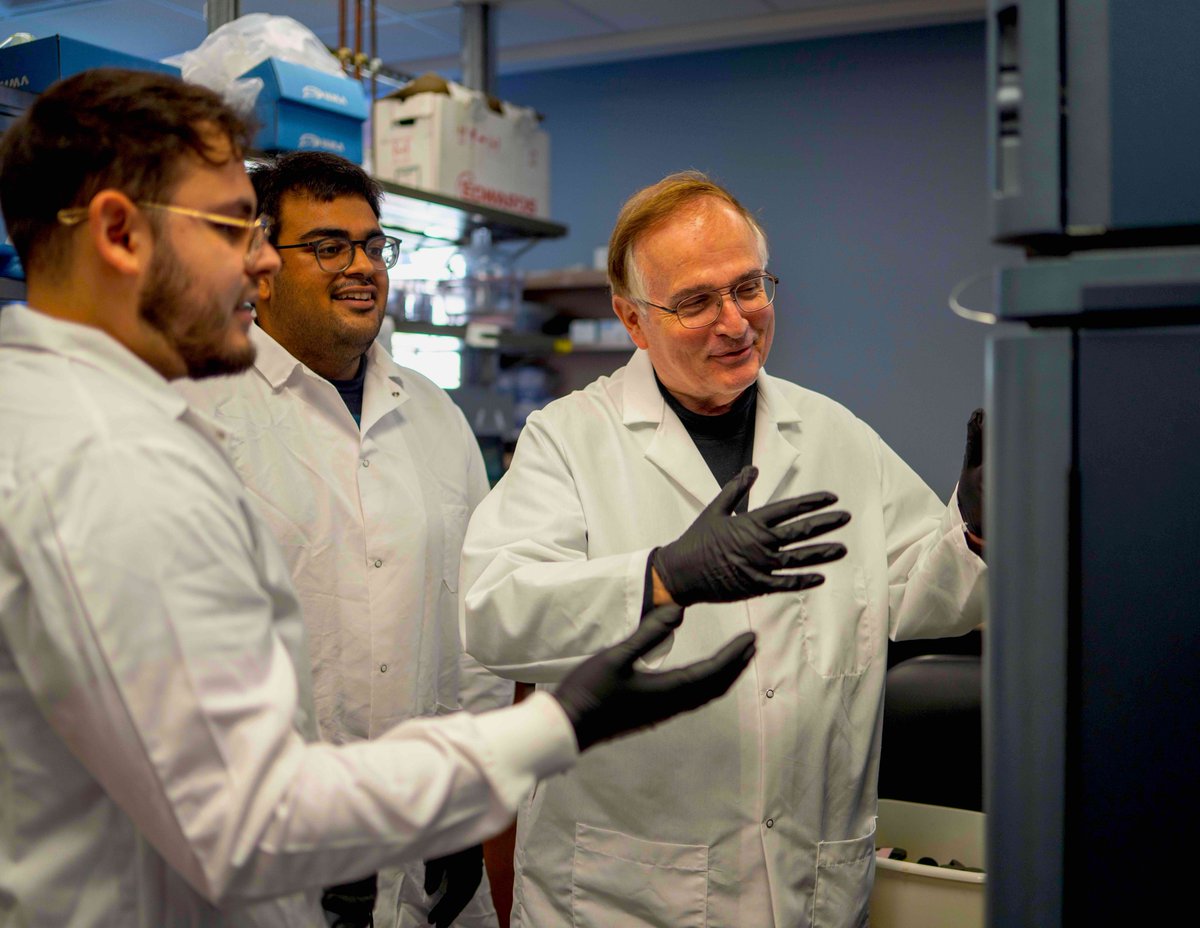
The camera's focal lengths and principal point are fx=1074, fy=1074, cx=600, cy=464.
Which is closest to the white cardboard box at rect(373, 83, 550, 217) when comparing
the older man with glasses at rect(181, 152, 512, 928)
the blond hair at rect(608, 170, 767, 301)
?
the older man with glasses at rect(181, 152, 512, 928)

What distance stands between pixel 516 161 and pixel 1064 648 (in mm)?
2980

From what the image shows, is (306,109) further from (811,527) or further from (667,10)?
(667,10)

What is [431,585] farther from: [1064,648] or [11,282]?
[1064,648]

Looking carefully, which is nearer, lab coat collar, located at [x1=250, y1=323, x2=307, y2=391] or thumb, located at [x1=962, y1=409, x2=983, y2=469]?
thumb, located at [x1=962, y1=409, x2=983, y2=469]

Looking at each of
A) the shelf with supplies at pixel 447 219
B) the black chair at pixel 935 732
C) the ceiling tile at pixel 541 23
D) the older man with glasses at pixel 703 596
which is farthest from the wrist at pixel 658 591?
the ceiling tile at pixel 541 23

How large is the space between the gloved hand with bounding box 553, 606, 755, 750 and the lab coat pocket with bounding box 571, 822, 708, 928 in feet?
1.60

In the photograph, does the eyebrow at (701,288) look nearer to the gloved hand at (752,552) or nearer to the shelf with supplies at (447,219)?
the gloved hand at (752,552)

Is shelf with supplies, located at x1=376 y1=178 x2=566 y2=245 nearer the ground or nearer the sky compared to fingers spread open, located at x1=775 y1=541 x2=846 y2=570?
nearer the sky

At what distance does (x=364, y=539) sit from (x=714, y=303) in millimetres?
665

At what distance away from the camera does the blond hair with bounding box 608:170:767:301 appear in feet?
4.94

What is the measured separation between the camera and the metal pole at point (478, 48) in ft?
12.0

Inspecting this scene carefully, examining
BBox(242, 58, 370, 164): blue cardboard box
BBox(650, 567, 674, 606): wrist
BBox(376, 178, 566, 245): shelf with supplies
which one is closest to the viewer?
BBox(650, 567, 674, 606): wrist

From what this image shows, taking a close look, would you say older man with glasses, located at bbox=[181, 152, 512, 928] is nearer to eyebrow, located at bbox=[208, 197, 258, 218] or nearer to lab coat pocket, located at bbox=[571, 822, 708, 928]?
lab coat pocket, located at bbox=[571, 822, 708, 928]

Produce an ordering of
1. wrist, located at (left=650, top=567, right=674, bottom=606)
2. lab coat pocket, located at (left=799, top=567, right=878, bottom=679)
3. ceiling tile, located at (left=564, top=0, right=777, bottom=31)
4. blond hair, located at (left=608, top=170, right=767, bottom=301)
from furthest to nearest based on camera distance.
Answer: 1. ceiling tile, located at (left=564, top=0, right=777, bottom=31)
2. blond hair, located at (left=608, top=170, right=767, bottom=301)
3. lab coat pocket, located at (left=799, top=567, right=878, bottom=679)
4. wrist, located at (left=650, top=567, right=674, bottom=606)
